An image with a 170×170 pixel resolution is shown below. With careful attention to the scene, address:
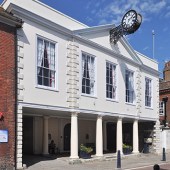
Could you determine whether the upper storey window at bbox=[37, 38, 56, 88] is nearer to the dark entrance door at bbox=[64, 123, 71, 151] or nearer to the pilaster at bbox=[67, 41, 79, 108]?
the pilaster at bbox=[67, 41, 79, 108]

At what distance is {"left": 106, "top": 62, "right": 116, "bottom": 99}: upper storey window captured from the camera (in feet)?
81.9

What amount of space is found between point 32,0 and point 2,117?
264 inches

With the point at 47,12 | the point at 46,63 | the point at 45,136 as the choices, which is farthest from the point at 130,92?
the point at 47,12

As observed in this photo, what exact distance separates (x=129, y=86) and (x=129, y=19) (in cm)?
595

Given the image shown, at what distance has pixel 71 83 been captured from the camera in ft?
69.5

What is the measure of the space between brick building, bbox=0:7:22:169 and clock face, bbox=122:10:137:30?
9.25m

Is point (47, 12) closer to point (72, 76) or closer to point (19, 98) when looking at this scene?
point (72, 76)

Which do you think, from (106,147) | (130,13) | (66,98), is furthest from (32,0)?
(106,147)

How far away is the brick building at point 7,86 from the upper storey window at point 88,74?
6290 millimetres

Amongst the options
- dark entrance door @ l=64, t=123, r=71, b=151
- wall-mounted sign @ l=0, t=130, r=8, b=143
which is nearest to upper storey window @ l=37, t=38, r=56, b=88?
wall-mounted sign @ l=0, t=130, r=8, b=143

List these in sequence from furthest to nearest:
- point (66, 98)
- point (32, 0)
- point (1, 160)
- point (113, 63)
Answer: point (113, 63) < point (66, 98) < point (32, 0) < point (1, 160)

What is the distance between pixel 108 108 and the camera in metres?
Answer: 24.7

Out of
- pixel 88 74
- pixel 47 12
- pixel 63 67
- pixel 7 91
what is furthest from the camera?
pixel 88 74

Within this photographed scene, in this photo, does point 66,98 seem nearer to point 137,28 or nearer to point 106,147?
point 137,28
